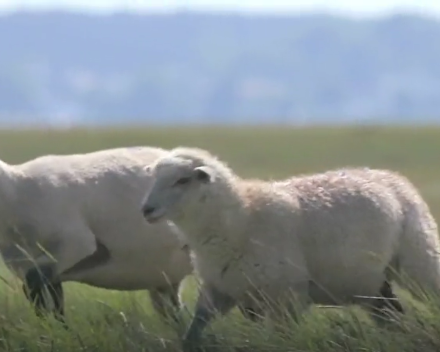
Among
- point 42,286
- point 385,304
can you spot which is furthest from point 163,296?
point 385,304

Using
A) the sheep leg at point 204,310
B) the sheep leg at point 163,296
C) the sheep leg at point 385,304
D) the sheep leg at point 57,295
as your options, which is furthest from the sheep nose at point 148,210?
the sheep leg at point 385,304

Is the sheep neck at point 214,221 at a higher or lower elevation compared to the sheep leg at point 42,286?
higher

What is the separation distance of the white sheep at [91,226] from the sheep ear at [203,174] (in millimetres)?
1253

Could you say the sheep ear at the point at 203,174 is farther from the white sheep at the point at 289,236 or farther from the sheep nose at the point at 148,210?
the sheep nose at the point at 148,210

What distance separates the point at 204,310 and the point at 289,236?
68 centimetres

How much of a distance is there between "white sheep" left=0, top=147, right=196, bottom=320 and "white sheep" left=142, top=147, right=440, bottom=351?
45.4 inches

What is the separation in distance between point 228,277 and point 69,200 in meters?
1.76

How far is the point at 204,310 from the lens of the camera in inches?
284

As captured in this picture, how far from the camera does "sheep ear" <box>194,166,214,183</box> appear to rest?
7.43 meters

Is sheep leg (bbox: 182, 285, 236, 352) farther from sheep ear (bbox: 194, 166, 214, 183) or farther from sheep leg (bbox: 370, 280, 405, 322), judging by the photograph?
sheep leg (bbox: 370, 280, 405, 322)

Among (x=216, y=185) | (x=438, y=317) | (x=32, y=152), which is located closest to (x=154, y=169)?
(x=216, y=185)

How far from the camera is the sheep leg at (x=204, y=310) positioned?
6.96m

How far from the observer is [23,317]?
7.47 metres

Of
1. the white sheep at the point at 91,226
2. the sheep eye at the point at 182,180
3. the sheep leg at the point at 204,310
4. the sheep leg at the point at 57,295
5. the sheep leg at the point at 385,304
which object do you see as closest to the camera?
the sheep leg at the point at 204,310
